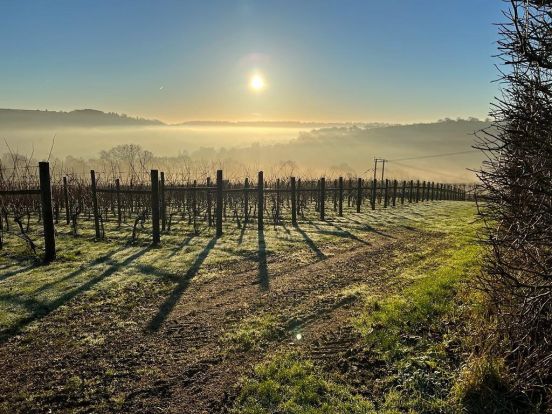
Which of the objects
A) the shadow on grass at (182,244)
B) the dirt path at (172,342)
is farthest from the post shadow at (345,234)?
the shadow on grass at (182,244)

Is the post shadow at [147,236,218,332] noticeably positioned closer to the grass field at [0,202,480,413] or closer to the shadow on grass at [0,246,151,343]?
the grass field at [0,202,480,413]

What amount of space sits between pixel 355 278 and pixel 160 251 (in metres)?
6.00

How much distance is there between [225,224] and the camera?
58.1 feet

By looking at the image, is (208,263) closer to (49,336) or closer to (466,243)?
(49,336)

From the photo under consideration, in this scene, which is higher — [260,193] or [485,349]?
[260,193]

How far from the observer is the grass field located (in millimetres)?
4078

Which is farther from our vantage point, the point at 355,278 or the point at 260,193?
the point at 260,193

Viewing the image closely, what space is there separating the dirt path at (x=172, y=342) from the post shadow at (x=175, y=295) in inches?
0.8

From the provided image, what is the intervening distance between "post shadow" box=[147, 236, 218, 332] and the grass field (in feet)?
0.14

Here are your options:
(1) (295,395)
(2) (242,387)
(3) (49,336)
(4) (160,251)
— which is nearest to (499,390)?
(1) (295,395)

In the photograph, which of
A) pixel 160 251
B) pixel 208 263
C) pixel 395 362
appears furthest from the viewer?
pixel 160 251

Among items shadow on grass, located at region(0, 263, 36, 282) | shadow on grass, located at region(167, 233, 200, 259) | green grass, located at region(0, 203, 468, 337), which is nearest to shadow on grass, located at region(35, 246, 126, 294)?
green grass, located at region(0, 203, 468, 337)

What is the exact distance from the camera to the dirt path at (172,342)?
13.5 feet

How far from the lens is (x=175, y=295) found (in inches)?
294
